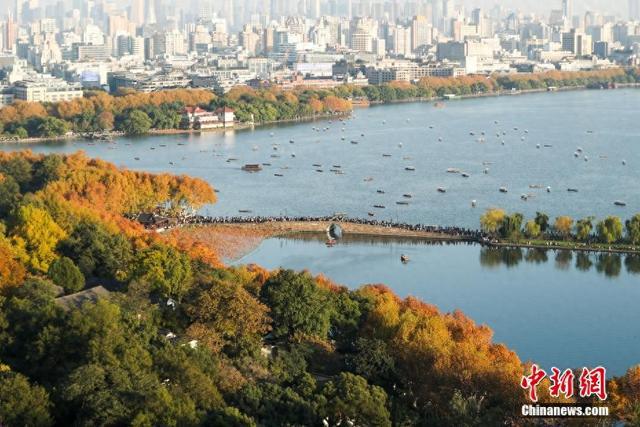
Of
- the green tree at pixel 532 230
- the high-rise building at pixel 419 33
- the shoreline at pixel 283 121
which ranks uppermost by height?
the high-rise building at pixel 419 33

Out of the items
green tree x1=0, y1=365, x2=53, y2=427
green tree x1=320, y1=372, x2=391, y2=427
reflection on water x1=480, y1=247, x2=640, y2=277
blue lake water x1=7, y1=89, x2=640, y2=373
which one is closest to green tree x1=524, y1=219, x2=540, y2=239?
reflection on water x1=480, y1=247, x2=640, y2=277

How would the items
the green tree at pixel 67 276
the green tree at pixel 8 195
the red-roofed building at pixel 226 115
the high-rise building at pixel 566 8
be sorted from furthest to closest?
the high-rise building at pixel 566 8, the red-roofed building at pixel 226 115, the green tree at pixel 8 195, the green tree at pixel 67 276

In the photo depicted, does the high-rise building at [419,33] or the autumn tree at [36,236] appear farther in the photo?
the high-rise building at [419,33]

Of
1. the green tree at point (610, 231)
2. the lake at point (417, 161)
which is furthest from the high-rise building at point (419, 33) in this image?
the green tree at point (610, 231)

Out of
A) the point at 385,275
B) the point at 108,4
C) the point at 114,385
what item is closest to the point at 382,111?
the point at 385,275

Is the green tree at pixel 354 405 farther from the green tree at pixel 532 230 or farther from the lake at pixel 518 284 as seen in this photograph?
the green tree at pixel 532 230

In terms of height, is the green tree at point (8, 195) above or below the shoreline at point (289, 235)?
above
